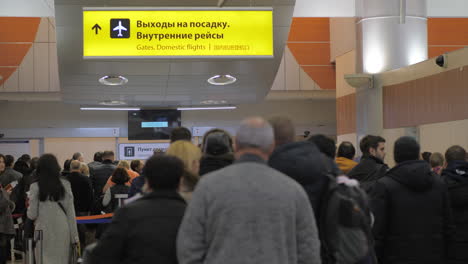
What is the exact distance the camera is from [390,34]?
10953 millimetres

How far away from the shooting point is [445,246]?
16.0 feet

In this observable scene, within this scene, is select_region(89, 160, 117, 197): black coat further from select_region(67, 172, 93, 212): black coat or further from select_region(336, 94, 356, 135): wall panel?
Answer: select_region(336, 94, 356, 135): wall panel

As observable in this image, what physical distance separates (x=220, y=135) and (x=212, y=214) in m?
1.54

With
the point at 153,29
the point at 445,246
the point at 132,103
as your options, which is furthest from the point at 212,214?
the point at 132,103

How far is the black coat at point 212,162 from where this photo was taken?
4.43m

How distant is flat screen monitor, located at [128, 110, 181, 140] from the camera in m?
19.5

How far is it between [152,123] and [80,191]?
35.2 feet

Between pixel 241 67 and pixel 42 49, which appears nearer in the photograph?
pixel 241 67

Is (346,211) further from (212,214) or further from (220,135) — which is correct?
(220,135)

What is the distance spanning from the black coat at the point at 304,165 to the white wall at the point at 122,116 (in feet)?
53.0

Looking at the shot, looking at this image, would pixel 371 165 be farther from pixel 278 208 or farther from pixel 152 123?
pixel 152 123

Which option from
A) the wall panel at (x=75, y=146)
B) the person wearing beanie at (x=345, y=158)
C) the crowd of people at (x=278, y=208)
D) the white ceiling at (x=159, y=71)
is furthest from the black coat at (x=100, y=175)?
the wall panel at (x=75, y=146)

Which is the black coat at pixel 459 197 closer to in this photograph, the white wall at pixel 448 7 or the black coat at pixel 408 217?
the black coat at pixel 408 217

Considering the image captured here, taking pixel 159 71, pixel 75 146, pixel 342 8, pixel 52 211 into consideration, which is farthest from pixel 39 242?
pixel 75 146
